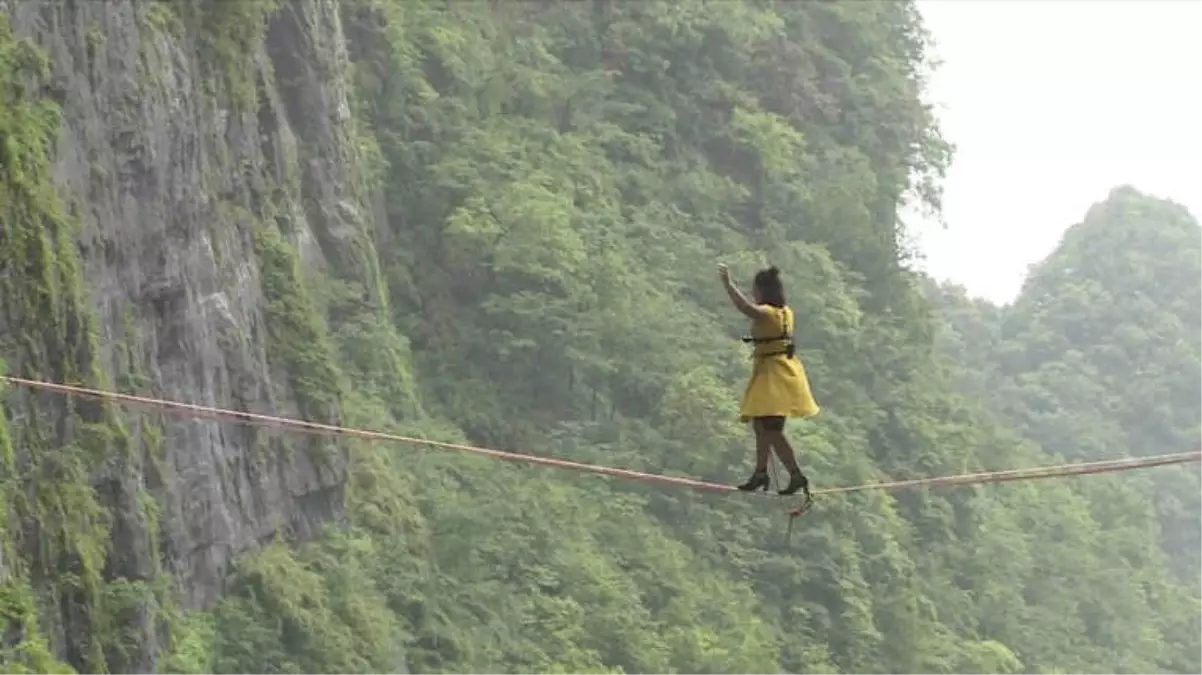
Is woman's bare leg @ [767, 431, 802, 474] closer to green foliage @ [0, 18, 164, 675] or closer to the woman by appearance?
the woman

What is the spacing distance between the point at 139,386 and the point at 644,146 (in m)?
12.8

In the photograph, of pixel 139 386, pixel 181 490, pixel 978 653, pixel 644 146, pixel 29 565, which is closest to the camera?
pixel 29 565

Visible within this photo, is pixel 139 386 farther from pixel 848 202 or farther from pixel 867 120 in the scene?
pixel 867 120

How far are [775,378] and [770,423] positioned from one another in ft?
0.69

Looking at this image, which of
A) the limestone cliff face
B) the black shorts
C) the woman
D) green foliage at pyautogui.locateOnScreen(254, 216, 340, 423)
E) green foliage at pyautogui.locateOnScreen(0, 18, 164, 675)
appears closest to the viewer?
the woman

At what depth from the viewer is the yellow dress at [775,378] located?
7.10m

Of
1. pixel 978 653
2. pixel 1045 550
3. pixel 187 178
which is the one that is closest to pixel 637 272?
pixel 978 653

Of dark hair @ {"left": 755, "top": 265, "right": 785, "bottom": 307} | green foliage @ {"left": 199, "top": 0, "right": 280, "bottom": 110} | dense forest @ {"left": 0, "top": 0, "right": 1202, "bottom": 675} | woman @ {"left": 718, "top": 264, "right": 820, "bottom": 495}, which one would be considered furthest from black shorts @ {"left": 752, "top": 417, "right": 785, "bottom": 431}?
green foliage @ {"left": 199, "top": 0, "right": 280, "bottom": 110}

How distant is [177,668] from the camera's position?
11477 millimetres

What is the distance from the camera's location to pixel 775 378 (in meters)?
7.14

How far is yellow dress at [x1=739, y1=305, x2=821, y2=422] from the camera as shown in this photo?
710cm

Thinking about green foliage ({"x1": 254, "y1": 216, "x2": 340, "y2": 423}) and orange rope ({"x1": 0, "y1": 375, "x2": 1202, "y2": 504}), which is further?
green foliage ({"x1": 254, "y1": 216, "x2": 340, "y2": 423})

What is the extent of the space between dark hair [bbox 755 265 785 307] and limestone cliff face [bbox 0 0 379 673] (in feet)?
12.6

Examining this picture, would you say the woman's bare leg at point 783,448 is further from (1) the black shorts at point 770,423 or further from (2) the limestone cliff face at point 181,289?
(2) the limestone cliff face at point 181,289
